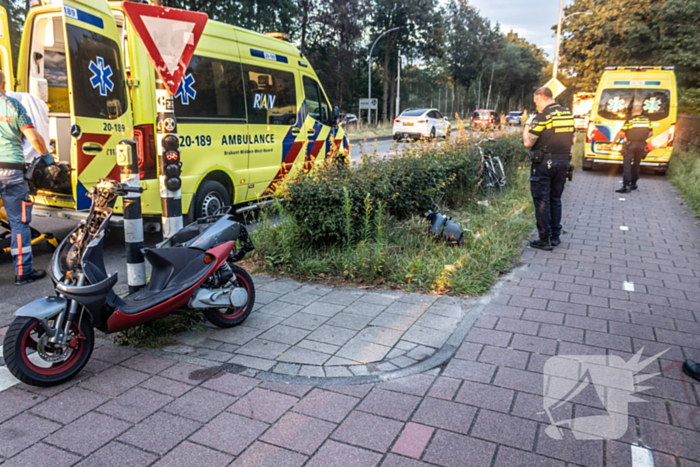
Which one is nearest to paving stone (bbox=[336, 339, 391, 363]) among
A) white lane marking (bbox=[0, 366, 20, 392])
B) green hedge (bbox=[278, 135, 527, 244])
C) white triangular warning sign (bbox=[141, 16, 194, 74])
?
green hedge (bbox=[278, 135, 527, 244])

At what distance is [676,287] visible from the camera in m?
4.98

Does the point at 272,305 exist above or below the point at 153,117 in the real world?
below

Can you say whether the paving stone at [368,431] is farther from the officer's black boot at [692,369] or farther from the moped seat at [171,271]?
the officer's black boot at [692,369]

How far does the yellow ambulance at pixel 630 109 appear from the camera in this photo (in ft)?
43.0

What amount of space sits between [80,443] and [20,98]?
13.3ft

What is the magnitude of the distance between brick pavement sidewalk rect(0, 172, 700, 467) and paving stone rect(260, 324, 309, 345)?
570 mm

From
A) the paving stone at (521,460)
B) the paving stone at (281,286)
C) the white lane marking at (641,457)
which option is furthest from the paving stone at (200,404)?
the white lane marking at (641,457)

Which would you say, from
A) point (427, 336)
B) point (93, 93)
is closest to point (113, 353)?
point (427, 336)

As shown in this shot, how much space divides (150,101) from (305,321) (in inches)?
144

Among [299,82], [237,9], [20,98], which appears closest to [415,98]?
[237,9]

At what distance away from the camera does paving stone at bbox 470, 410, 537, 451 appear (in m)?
2.56

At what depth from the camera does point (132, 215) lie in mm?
3658

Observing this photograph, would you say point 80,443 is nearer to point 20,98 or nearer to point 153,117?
point 20,98

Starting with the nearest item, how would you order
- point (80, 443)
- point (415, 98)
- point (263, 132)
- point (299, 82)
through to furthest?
1. point (80, 443)
2. point (263, 132)
3. point (299, 82)
4. point (415, 98)
